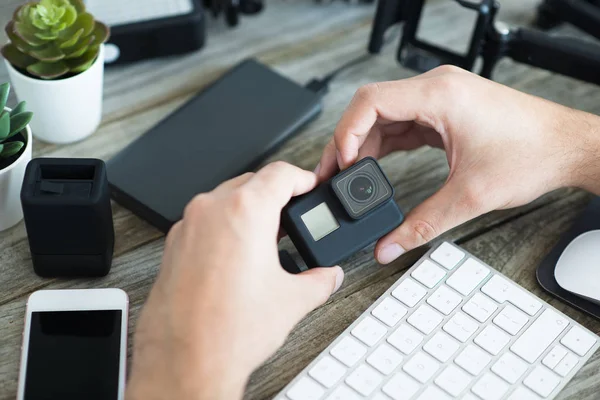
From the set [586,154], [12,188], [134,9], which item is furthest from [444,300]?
[134,9]

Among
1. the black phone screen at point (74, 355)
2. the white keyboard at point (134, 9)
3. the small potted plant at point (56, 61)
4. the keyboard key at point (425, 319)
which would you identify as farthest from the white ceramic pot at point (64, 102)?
the keyboard key at point (425, 319)

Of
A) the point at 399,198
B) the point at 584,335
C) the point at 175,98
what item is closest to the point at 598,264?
the point at 584,335

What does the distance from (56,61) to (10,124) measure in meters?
0.10

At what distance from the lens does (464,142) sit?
2.60 feet

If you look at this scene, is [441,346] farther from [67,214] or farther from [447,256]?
[67,214]

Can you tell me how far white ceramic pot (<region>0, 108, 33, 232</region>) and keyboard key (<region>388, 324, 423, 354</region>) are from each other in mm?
440

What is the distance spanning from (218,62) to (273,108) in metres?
0.16

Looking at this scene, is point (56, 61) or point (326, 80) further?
point (326, 80)

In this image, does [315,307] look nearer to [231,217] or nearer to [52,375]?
[231,217]

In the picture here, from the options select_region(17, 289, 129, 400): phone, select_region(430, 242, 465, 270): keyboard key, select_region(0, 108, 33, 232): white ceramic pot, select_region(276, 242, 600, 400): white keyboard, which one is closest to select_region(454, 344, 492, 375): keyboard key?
select_region(276, 242, 600, 400): white keyboard

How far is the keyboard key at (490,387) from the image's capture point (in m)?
0.69

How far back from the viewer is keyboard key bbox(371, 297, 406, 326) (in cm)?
74

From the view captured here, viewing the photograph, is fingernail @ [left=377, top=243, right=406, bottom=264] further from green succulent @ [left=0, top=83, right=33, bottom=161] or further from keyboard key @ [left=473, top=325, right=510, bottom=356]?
green succulent @ [left=0, top=83, right=33, bottom=161]

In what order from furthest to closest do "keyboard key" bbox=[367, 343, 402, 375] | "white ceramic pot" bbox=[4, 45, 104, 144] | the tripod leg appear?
1. the tripod leg
2. "white ceramic pot" bbox=[4, 45, 104, 144]
3. "keyboard key" bbox=[367, 343, 402, 375]
